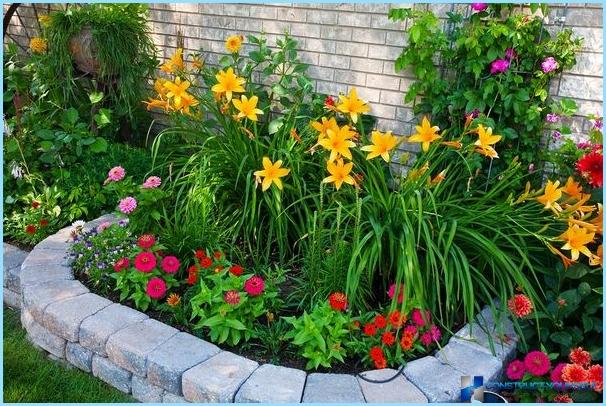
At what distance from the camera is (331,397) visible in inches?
83.1

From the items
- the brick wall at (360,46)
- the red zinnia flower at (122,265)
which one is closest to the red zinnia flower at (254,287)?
the red zinnia flower at (122,265)

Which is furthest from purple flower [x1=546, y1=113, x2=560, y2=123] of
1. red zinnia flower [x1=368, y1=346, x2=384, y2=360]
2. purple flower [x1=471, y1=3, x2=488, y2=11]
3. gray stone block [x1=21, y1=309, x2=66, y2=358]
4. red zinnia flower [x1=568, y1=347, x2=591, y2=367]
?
gray stone block [x1=21, y1=309, x2=66, y2=358]

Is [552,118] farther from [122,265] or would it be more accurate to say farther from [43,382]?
[43,382]

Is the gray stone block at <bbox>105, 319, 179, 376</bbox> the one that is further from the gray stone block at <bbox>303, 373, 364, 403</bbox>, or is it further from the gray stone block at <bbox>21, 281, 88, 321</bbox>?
the gray stone block at <bbox>303, 373, 364, 403</bbox>

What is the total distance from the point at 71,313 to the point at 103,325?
6.9 inches

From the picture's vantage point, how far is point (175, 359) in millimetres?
2279

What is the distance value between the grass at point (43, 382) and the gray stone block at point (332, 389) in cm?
77

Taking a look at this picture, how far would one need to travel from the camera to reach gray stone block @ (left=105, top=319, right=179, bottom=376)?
2334 millimetres

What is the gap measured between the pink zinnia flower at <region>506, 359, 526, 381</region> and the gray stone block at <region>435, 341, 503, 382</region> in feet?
0.12

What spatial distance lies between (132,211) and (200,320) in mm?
Answer: 731

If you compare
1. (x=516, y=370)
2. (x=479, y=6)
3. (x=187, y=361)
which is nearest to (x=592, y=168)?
(x=516, y=370)

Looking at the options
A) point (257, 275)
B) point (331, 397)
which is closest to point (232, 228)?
point (257, 275)

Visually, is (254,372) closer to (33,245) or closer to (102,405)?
(102,405)

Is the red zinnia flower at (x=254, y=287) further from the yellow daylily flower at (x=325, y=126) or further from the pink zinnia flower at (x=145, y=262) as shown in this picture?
the yellow daylily flower at (x=325, y=126)
